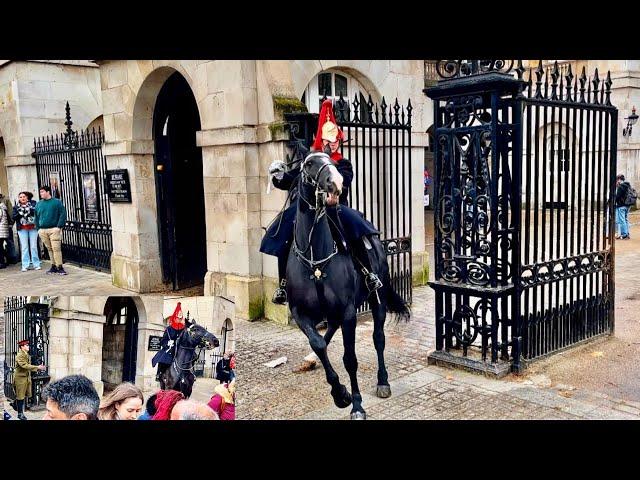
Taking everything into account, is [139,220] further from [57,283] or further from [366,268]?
[366,268]

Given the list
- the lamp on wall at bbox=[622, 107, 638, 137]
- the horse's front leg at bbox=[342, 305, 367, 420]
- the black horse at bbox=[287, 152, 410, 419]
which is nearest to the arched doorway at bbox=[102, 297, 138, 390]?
the black horse at bbox=[287, 152, 410, 419]

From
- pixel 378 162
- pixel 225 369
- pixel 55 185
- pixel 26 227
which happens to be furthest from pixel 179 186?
pixel 225 369

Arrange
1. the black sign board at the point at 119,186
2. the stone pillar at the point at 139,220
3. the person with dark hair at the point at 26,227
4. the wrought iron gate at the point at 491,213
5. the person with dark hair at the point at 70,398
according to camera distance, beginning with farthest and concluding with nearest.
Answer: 1. the person with dark hair at the point at 26,227
2. the black sign board at the point at 119,186
3. the stone pillar at the point at 139,220
4. the wrought iron gate at the point at 491,213
5. the person with dark hair at the point at 70,398

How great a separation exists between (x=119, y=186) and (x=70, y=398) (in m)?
9.50

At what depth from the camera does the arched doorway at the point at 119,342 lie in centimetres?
339

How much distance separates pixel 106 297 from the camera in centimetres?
346

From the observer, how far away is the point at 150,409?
344 centimetres

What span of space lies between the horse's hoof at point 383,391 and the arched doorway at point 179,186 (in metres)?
6.97

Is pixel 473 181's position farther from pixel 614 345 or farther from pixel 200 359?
pixel 200 359

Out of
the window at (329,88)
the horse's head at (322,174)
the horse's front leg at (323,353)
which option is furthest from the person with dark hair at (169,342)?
the window at (329,88)

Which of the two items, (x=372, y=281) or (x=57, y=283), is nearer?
(x=372, y=281)

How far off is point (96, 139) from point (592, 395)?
1164 cm

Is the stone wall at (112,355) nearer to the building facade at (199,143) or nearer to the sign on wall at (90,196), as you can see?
the building facade at (199,143)
